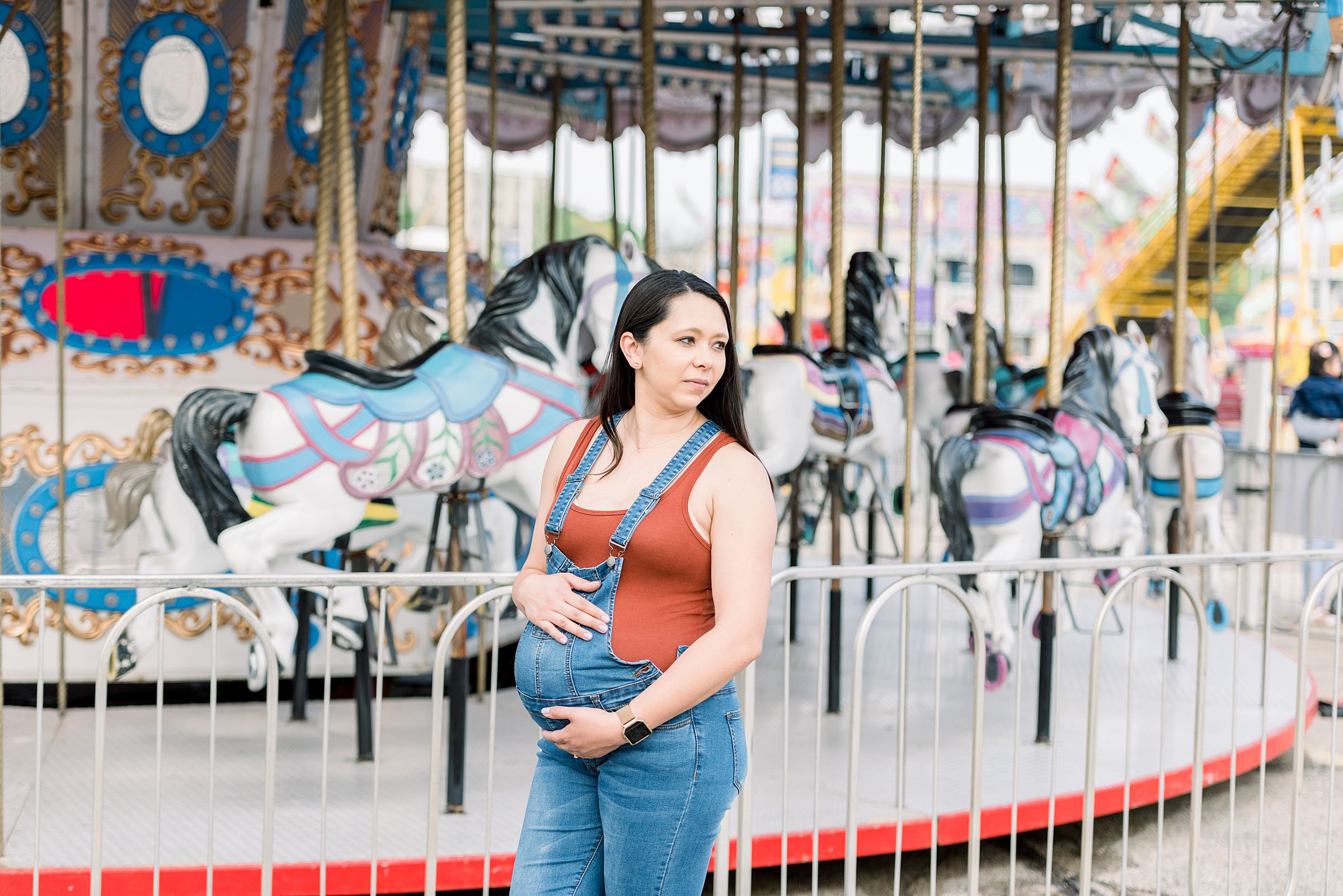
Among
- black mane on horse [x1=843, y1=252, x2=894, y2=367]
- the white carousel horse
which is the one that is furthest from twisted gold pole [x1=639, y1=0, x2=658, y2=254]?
black mane on horse [x1=843, y1=252, x2=894, y2=367]

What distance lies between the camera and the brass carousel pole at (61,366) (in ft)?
14.0

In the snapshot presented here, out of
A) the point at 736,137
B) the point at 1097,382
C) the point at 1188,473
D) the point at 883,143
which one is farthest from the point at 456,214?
the point at 883,143

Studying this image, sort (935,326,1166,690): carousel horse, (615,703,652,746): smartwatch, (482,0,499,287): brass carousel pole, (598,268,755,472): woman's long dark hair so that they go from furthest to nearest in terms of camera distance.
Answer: (482,0,499,287): brass carousel pole < (935,326,1166,690): carousel horse < (598,268,755,472): woman's long dark hair < (615,703,652,746): smartwatch

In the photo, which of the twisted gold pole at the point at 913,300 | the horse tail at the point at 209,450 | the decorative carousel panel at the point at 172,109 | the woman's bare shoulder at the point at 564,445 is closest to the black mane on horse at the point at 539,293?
the horse tail at the point at 209,450

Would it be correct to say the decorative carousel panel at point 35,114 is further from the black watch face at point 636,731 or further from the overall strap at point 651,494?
the black watch face at point 636,731

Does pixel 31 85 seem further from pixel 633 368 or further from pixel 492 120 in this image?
pixel 633 368

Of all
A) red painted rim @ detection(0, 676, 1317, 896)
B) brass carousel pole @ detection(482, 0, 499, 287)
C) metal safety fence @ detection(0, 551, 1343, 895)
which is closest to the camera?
metal safety fence @ detection(0, 551, 1343, 895)

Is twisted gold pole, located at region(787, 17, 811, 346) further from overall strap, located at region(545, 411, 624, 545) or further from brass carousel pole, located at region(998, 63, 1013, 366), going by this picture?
overall strap, located at region(545, 411, 624, 545)

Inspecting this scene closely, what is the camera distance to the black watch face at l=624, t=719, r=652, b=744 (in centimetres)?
171

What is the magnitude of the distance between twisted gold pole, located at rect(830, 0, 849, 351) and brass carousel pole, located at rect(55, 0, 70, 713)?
291cm

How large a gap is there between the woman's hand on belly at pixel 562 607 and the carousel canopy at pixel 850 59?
14.5 ft

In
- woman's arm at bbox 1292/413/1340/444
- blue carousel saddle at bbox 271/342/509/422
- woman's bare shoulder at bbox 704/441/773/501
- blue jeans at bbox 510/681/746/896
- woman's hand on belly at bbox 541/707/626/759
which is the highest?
blue carousel saddle at bbox 271/342/509/422

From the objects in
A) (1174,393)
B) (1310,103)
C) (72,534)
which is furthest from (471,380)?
(1310,103)

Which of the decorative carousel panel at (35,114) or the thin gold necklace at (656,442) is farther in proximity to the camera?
the decorative carousel panel at (35,114)
